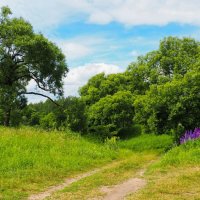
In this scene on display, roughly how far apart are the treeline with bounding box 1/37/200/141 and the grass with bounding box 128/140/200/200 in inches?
183

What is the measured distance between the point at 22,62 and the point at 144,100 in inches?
449

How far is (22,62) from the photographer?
3228cm

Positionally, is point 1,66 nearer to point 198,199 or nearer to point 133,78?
point 133,78

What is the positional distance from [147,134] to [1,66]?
49.2 feet

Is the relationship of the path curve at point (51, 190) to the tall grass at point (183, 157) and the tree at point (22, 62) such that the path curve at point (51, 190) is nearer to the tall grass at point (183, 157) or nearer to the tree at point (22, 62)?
the tall grass at point (183, 157)

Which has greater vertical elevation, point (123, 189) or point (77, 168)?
point (77, 168)

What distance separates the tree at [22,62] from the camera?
3019cm

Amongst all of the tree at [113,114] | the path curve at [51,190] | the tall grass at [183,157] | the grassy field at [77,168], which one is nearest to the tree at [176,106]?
the grassy field at [77,168]

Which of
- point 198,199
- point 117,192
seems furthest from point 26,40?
point 198,199

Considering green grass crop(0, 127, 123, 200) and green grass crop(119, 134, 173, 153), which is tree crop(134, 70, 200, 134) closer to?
green grass crop(0, 127, 123, 200)

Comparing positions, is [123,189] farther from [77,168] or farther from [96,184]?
[77,168]

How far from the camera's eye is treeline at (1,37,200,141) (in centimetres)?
2495

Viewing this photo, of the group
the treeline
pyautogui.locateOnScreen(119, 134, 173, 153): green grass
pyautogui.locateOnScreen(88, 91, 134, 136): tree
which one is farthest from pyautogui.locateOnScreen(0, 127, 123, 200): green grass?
pyautogui.locateOnScreen(88, 91, 134, 136): tree

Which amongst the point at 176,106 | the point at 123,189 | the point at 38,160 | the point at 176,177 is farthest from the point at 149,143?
the point at 123,189
